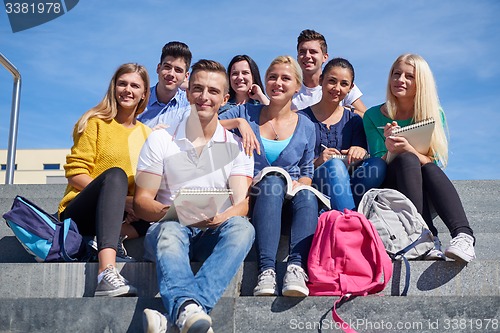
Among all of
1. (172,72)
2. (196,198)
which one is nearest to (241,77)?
(172,72)

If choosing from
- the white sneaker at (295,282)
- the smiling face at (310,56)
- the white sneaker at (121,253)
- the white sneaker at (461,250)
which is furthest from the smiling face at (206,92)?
the smiling face at (310,56)

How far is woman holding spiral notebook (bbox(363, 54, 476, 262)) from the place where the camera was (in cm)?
309

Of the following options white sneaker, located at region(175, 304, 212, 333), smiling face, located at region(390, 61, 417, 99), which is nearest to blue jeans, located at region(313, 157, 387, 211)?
smiling face, located at region(390, 61, 417, 99)

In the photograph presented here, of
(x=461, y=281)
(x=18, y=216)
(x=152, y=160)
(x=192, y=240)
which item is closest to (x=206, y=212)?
(x=192, y=240)

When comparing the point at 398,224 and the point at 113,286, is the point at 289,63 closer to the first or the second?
the point at 398,224

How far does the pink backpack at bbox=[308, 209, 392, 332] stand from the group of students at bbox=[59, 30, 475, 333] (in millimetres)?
74

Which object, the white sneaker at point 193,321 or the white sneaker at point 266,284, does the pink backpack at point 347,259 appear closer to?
the white sneaker at point 266,284

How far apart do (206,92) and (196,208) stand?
66 centimetres

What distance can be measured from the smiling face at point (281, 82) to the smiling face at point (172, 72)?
107cm

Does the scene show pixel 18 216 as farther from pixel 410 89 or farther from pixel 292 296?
pixel 410 89

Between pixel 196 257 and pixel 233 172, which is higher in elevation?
pixel 233 172

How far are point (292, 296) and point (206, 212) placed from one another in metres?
0.54

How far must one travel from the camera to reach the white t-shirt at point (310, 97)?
466 cm

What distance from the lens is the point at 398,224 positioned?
3.03 metres
